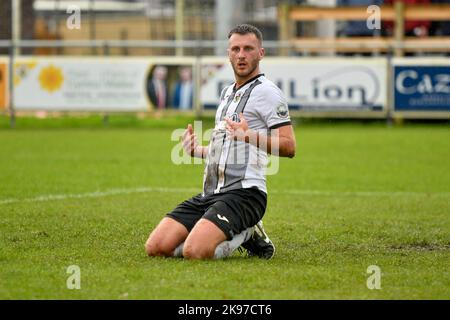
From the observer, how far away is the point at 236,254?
8.59m

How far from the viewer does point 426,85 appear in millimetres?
24875

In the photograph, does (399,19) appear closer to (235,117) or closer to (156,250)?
(235,117)

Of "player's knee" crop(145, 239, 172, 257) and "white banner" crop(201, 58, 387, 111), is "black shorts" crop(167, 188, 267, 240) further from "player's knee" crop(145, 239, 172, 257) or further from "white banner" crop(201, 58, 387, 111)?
"white banner" crop(201, 58, 387, 111)

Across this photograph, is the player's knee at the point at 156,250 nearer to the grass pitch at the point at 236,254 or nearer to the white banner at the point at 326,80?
the grass pitch at the point at 236,254

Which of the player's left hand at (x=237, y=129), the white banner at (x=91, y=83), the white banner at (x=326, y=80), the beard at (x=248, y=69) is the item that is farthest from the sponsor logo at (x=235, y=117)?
the white banner at (x=91, y=83)

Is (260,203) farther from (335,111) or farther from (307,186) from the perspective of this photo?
(335,111)

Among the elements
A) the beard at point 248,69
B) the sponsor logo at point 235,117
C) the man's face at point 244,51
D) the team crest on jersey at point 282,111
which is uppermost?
the man's face at point 244,51

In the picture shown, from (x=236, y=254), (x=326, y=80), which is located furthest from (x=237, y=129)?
(x=326, y=80)

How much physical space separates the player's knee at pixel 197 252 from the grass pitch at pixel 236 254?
0.30ft

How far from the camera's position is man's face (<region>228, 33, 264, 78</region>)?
8203 mm

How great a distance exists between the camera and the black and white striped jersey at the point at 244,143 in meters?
8.20

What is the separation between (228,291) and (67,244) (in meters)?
2.50

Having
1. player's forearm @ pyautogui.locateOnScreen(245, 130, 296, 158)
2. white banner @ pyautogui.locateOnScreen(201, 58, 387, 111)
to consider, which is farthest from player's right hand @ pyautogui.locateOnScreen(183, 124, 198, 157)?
white banner @ pyautogui.locateOnScreen(201, 58, 387, 111)
